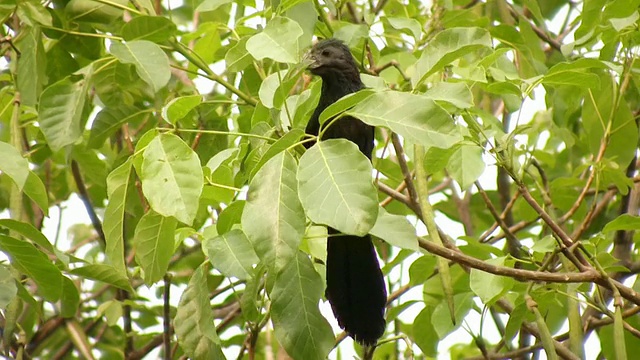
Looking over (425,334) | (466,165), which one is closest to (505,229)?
(425,334)

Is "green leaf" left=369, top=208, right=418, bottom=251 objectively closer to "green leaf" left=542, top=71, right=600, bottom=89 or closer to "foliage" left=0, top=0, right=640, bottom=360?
"foliage" left=0, top=0, right=640, bottom=360

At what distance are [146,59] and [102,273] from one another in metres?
0.60

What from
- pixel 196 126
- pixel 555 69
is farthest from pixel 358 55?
pixel 555 69

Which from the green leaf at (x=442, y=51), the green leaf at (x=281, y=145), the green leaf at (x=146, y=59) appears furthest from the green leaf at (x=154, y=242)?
the green leaf at (x=442, y=51)

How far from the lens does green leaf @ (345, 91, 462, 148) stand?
1.80 meters

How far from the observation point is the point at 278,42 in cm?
200

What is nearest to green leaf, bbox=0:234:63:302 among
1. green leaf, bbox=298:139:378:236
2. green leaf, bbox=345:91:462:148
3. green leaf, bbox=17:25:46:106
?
green leaf, bbox=17:25:46:106

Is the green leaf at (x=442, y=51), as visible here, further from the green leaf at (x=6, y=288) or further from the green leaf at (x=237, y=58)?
the green leaf at (x=6, y=288)

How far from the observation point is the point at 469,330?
2.87 m

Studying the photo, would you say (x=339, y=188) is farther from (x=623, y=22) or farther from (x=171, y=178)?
Answer: (x=623, y=22)

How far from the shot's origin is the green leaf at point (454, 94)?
2010mm

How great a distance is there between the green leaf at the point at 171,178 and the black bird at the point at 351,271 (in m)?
1.00

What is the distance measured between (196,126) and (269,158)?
1.34 metres

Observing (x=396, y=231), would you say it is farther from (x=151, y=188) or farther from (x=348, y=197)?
(x=151, y=188)
